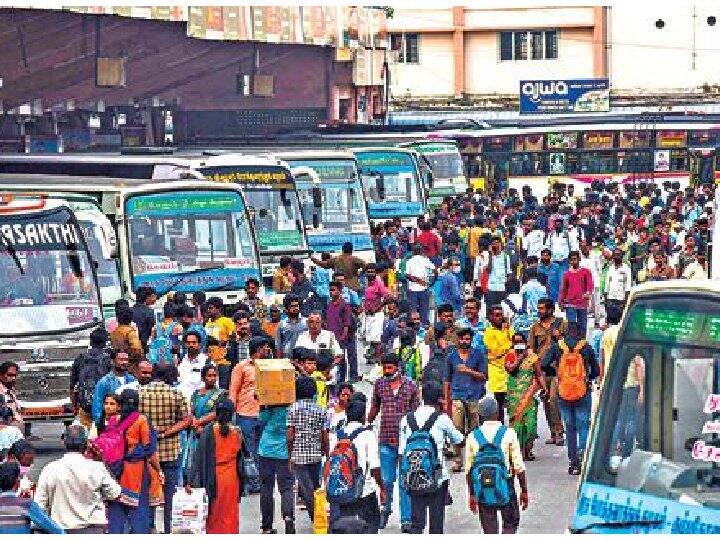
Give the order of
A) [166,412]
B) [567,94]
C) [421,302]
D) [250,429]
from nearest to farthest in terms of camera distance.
Answer: [166,412] < [250,429] < [421,302] < [567,94]

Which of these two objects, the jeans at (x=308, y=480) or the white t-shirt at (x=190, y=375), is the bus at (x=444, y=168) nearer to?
the white t-shirt at (x=190, y=375)

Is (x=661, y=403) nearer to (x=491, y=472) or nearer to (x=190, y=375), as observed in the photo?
(x=491, y=472)

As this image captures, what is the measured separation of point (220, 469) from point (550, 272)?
43.5ft

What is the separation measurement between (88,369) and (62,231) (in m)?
3.96

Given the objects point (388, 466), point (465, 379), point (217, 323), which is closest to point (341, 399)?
point (388, 466)

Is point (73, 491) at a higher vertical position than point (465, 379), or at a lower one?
higher

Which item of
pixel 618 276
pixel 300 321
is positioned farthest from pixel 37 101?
pixel 300 321

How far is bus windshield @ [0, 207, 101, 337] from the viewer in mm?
21297

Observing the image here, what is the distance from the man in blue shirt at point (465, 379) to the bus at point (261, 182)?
9812 millimetres

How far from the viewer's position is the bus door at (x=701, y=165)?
55.8m

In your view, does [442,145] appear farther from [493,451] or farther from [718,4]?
[493,451]

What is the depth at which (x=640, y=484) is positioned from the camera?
11.3 metres

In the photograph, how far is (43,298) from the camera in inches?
848

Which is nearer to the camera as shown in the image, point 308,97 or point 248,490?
point 248,490
